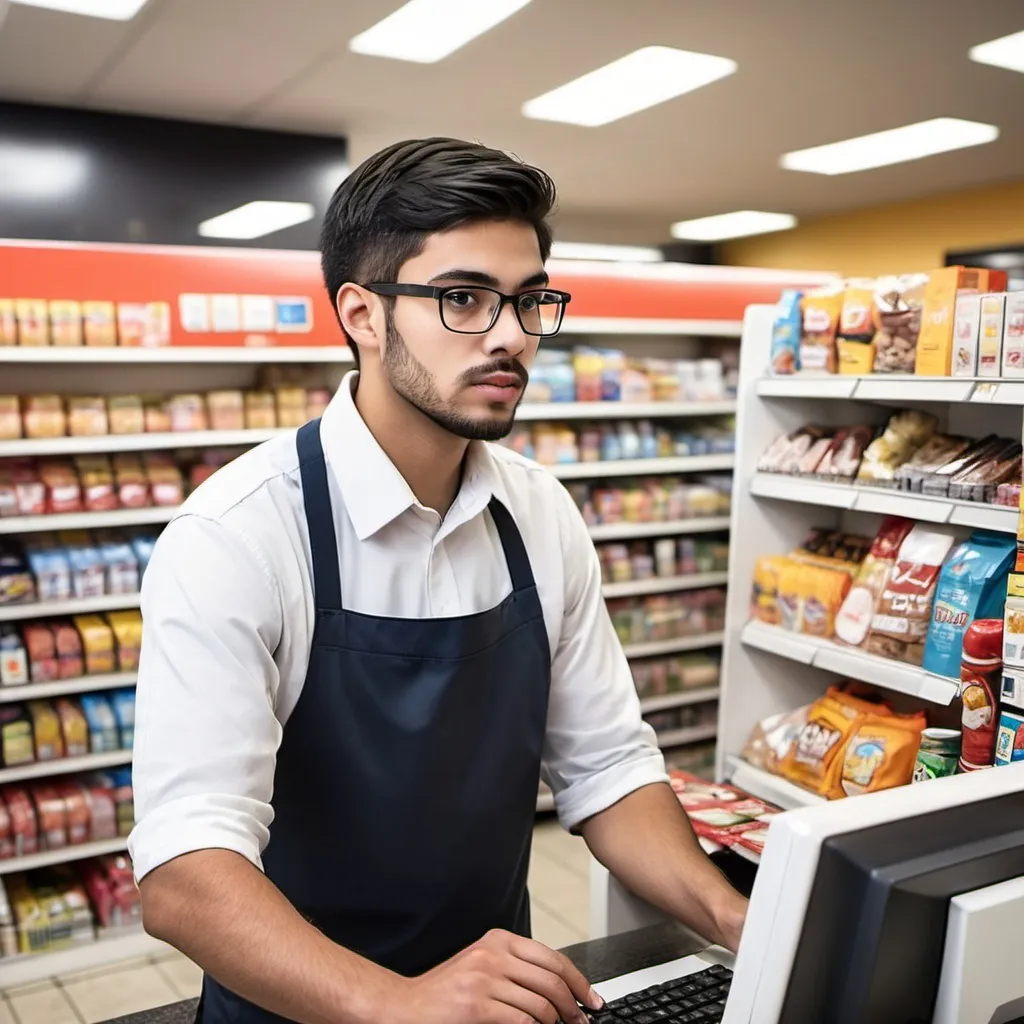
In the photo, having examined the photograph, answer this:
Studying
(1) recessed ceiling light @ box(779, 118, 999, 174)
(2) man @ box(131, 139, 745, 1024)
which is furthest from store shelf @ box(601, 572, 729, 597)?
(2) man @ box(131, 139, 745, 1024)

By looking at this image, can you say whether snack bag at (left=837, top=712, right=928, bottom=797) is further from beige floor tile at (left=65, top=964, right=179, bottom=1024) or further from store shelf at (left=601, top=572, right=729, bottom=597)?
beige floor tile at (left=65, top=964, right=179, bottom=1024)

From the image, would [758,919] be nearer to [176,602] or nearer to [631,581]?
[176,602]

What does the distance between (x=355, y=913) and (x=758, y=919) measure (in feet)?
2.69

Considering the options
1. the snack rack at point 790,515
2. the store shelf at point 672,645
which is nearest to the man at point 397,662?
the snack rack at point 790,515

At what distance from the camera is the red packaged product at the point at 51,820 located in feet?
12.6

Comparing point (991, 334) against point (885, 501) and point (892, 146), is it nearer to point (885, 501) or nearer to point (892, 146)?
point (885, 501)

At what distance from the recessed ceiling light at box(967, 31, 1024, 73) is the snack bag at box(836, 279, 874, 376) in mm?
2147

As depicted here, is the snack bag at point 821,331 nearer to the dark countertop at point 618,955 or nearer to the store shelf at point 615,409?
the store shelf at point 615,409

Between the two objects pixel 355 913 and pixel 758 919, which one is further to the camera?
pixel 355 913

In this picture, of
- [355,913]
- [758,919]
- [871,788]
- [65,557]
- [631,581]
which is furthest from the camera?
[631,581]

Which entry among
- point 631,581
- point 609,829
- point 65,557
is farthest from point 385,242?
point 631,581

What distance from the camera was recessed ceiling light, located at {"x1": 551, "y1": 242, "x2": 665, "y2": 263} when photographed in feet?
33.1

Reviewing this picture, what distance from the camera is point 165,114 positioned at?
517cm

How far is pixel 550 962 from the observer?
1.16 meters
